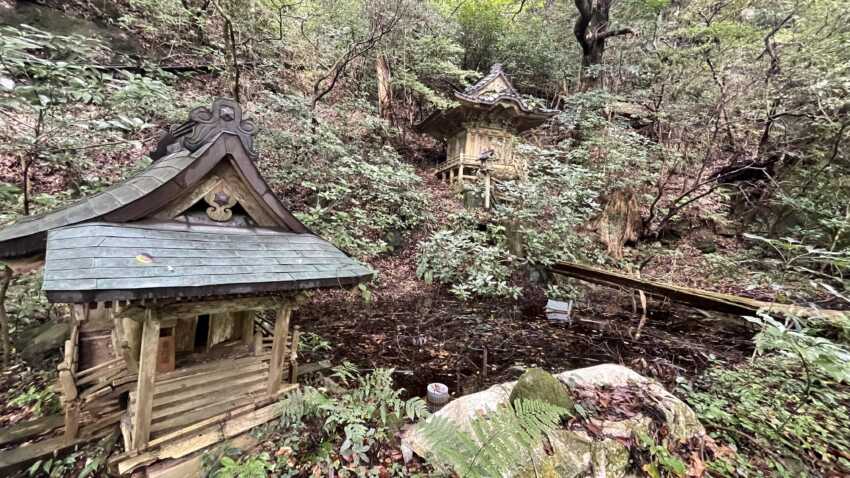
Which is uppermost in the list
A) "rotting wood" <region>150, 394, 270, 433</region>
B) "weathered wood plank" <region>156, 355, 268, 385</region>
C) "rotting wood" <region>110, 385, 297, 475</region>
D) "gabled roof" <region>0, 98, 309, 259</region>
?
"gabled roof" <region>0, 98, 309, 259</region>

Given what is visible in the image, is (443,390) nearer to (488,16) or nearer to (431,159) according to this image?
(431,159)

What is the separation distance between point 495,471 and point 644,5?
20.0 metres

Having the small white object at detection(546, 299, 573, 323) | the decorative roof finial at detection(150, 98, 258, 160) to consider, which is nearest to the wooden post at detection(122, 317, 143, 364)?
the decorative roof finial at detection(150, 98, 258, 160)

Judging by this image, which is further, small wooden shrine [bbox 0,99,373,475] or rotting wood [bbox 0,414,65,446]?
rotting wood [bbox 0,414,65,446]

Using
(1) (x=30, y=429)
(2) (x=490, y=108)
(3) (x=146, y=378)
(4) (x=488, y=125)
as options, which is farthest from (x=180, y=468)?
(4) (x=488, y=125)

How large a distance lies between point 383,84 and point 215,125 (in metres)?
12.3

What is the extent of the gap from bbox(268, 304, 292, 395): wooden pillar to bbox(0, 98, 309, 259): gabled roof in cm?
116

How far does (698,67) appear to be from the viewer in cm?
1051

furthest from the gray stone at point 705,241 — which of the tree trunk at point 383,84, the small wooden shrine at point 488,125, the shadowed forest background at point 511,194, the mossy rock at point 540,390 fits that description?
the tree trunk at point 383,84

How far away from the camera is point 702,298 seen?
529 cm

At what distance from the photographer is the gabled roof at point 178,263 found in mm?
2016

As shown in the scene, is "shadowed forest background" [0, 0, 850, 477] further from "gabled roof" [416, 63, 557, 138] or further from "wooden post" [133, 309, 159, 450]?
"gabled roof" [416, 63, 557, 138]

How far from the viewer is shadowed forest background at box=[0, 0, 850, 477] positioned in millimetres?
3395

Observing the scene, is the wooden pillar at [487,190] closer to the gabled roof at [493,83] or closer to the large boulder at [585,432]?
the gabled roof at [493,83]
